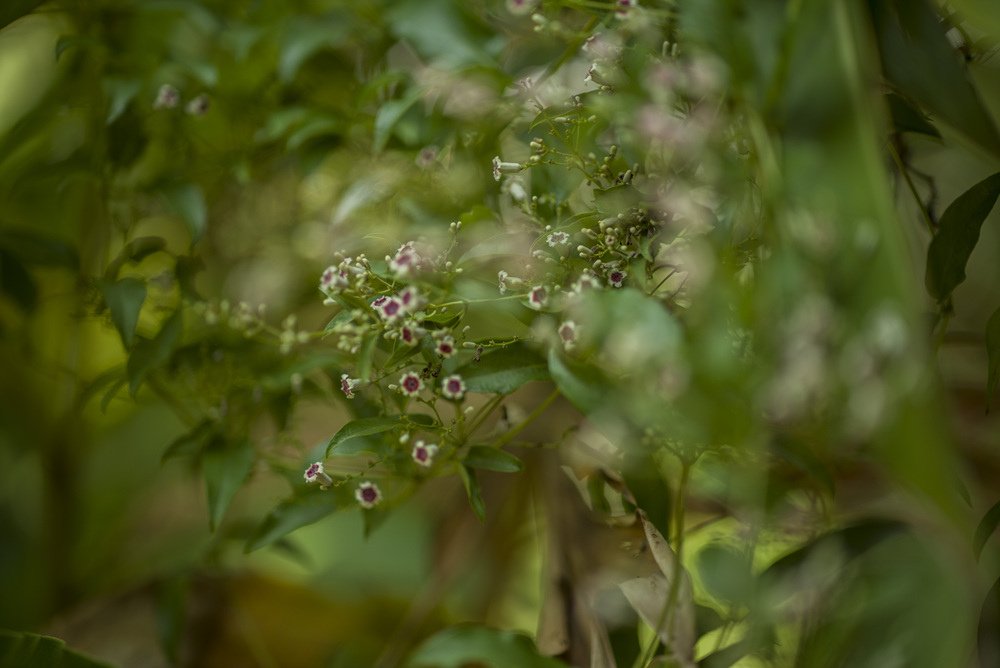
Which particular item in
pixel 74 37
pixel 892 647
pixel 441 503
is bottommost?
pixel 441 503

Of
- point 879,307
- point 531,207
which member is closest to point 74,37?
point 531,207

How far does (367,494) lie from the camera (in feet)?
1.98

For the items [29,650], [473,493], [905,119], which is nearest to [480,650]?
[473,493]

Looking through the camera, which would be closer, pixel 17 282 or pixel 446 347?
pixel 446 347

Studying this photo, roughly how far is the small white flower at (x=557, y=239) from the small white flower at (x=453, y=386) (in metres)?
0.10

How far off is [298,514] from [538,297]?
250 millimetres

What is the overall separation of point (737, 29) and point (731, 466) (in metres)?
0.26

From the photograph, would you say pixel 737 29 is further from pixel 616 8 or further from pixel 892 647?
pixel 892 647

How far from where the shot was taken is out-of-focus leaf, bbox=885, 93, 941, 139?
0.58 meters

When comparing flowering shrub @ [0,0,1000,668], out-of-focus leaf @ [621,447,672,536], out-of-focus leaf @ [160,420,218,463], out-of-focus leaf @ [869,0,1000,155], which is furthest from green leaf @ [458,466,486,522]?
out-of-focus leaf @ [869,0,1000,155]

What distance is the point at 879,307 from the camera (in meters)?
0.35

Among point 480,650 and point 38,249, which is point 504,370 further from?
point 38,249

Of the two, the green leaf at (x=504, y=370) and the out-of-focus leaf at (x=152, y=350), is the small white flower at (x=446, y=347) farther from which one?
the out-of-focus leaf at (x=152, y=350)

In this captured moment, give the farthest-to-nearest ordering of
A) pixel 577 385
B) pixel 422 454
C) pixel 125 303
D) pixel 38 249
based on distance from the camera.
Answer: pixel 38 249 < pixel 125 303 < pixel 422 454 < pixel 577 385
